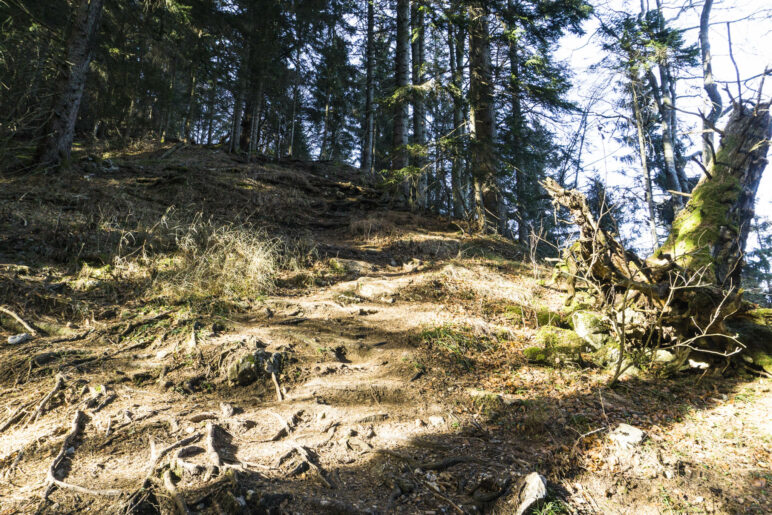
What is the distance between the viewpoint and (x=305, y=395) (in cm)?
318

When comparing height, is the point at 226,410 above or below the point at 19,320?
below

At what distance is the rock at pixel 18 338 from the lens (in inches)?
128

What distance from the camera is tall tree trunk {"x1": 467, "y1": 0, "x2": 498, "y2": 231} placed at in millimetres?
8109

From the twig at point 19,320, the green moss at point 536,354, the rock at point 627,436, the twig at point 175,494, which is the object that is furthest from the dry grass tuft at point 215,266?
the rock at point 627,436

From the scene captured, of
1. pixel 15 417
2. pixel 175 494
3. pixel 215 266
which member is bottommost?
pixel 175 494

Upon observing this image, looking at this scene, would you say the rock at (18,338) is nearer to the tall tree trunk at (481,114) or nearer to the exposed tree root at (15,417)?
the exposed tree root at (15,417)

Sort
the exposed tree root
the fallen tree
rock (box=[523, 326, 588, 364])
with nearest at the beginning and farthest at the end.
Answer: the exposed tree root, the fallen tree, rock (box=[523, 326, 588, 364])

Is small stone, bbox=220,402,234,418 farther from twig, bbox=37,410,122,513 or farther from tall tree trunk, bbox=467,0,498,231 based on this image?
tall tree trunk, bbox=467,0,498,231

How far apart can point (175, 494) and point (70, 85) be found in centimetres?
951

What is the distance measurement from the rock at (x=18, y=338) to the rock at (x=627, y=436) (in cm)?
525

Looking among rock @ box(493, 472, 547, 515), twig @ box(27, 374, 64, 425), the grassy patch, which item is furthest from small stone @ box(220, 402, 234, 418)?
the grassy patch

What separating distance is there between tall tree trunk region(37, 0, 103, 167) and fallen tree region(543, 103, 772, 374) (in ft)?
32.2

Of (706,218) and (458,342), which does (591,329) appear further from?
(706,218)

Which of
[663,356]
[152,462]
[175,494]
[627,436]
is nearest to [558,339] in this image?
[663,356]
